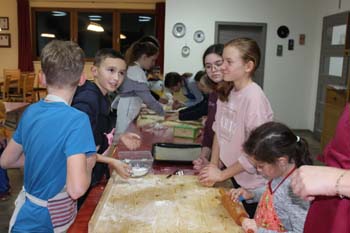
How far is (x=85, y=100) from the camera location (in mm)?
1546

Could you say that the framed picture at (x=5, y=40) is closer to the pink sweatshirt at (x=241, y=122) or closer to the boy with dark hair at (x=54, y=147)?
the pink sweatshirt at (x=241, y=122)

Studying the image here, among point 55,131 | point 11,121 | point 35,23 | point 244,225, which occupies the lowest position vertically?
point 11,121

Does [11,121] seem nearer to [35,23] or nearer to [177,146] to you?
[35,23]

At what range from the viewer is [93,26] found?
27.9 ft

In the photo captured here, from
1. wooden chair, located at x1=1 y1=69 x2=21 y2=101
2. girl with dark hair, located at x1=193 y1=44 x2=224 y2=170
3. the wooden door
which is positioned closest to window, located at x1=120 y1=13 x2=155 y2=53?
wooden chair, located at x1=1 y1=69 x2=21 y2=101

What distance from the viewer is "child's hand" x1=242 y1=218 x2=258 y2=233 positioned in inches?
46.9

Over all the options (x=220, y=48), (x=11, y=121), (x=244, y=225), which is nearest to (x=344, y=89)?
(x=220, y=48)

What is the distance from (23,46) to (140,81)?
624 cm

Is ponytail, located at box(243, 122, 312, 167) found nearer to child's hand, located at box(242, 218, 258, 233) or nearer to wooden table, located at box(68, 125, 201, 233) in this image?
child's hand, located at box(242, 218, 258, 233)

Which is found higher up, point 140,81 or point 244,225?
point 140,81

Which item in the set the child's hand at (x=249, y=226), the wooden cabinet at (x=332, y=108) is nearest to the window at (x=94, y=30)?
the wooden cabinet at (x=332, y=108)

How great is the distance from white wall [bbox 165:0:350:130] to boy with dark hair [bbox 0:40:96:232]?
17.9ft

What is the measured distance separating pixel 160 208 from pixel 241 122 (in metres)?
0.55

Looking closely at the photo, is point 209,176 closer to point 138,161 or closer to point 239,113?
point 239,113
